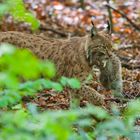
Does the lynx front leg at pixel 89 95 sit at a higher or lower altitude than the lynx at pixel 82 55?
lower

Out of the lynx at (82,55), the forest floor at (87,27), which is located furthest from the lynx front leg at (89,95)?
the forest floor at (87,27)

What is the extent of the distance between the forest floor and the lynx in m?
0.26

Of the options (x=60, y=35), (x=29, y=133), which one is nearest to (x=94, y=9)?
(x=60, y=35)

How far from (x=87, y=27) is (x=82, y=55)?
469cm

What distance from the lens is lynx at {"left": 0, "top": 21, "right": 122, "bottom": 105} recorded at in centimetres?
706

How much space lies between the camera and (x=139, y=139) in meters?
3.69

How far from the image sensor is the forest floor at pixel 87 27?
25.5 ft

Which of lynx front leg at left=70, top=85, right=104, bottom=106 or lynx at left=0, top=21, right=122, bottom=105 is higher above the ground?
lynx at left=0, top=21, right=122, bottom=105

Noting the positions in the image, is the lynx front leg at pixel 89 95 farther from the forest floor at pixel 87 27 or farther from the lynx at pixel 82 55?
the forest floor at pixel 87 27

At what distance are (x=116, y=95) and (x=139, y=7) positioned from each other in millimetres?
5953

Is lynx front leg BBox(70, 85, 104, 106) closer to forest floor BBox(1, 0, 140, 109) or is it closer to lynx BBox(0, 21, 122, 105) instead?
lynx BBox(0, 21, 122, 105)

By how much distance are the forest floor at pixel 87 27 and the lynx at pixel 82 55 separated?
0.26 m

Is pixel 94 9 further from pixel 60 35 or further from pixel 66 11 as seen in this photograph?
pixel 60 35

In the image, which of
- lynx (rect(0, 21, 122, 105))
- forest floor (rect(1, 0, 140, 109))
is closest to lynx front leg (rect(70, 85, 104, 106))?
lynx (rect(0, 21, 122, 105))
